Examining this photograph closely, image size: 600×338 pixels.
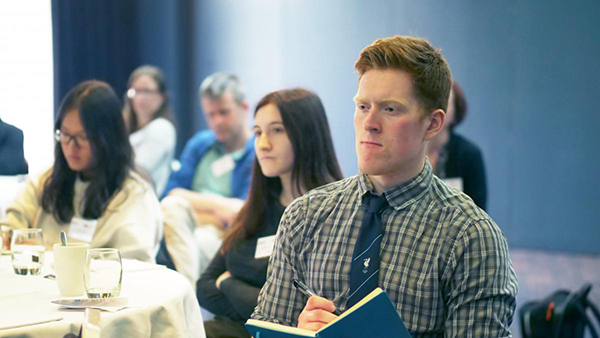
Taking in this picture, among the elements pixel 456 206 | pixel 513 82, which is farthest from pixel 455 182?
pixel 513 82

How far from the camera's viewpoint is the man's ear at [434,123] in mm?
1699

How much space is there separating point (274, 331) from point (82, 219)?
184cm

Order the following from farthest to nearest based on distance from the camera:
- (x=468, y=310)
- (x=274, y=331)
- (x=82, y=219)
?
(x=82, y=219) → (x=468, y=310) → (x=274, y=331)

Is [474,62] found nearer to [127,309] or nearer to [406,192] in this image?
[406,192]

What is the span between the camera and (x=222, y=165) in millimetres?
4938

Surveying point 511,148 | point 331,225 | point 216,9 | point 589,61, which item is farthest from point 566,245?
point 331,225

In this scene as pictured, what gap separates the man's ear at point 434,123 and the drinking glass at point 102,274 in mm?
843

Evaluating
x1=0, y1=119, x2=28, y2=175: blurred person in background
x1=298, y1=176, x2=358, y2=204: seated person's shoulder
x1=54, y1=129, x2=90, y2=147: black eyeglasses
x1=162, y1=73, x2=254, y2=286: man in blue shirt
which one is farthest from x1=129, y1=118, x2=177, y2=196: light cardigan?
x1=298, y1=176, x2=358, y2=204: seated person's shoulder

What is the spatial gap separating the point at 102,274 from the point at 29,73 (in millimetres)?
6044

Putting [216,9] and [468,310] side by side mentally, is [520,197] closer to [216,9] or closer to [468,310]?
[216,9]

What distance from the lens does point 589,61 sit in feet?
22.7

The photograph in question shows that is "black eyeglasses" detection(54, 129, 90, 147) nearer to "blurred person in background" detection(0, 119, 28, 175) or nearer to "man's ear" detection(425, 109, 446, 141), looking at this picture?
"blurred person in background" detection(0, 119, 28, 175)

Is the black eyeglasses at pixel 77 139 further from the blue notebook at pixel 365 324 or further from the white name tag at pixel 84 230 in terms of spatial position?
the blue notebook at pixel 365 324

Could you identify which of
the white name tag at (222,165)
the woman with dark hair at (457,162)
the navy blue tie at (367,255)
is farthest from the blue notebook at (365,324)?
the white name tag at (222,165)
